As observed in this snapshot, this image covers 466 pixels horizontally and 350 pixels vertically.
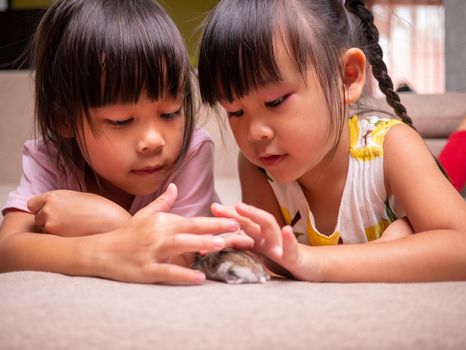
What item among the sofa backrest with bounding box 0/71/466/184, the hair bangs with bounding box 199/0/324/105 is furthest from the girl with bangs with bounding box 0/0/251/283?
the sofa backrest with bounding box 0/71/466/184

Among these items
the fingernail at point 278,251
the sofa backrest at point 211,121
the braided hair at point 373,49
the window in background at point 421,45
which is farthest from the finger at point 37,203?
the window in background at point 421,45

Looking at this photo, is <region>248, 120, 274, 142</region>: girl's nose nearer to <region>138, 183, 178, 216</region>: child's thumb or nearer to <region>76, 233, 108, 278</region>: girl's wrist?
<region>138, 183, 178, 216</region>: child's thumb

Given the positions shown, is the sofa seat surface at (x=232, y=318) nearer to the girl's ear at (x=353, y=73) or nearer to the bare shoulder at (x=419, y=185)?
the bare shoulder at (x=419, y=185)

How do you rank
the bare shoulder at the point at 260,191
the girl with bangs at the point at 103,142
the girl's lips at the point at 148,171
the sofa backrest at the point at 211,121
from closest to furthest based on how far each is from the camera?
1. the girl with bangs at the point at 103,142
2. the girl's lips at the point at 148,171
3. the bare shoulder at the point at 260,191
4. the sofa backrest at the point at 211,121

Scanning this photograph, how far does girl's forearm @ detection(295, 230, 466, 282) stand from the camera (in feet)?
3.20

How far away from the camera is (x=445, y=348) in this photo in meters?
0.68

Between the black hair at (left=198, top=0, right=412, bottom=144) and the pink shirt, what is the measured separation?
209 millimetres

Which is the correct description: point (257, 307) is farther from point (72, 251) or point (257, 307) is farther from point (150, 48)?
point (150, 48)

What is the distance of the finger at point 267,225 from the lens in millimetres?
915

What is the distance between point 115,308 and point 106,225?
0.44 metres

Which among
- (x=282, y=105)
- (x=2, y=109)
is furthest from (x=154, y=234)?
(x=2, y=109)

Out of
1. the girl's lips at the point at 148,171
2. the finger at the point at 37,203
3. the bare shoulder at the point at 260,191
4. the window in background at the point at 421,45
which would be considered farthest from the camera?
the window in background at the point at 421,45

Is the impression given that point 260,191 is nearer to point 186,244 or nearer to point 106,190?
point 106,190

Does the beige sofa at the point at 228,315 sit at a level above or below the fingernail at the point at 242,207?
below
